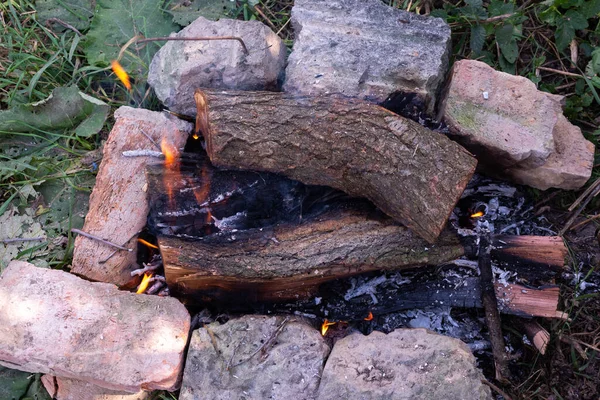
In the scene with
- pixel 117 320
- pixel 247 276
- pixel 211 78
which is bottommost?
pixel 117 320

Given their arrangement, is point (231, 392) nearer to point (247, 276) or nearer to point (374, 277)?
point (247, 276)

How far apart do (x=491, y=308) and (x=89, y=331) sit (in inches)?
73.5

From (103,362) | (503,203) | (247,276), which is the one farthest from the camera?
(503,203)

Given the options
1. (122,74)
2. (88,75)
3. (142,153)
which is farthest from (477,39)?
(88,75)

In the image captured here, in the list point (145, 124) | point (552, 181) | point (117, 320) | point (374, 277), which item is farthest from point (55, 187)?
point (552, 181)

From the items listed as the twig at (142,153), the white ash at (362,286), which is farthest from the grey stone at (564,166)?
the twig at (142,153)

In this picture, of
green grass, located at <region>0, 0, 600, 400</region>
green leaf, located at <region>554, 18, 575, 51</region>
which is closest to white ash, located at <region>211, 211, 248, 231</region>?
green grass, located at <region>0, 0, 600, 400</region>

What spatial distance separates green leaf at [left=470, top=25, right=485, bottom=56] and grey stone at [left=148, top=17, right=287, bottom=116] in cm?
114

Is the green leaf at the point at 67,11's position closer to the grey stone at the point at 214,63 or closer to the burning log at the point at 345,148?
the grey stone at the point at 214,63

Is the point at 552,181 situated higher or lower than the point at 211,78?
lower

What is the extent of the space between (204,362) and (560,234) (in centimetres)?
194

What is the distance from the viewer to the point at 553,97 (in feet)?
9.02

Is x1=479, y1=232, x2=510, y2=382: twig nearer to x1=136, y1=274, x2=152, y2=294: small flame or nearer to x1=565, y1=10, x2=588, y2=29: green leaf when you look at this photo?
x1=565, y1=10, x2=588, y2=29: green leaf

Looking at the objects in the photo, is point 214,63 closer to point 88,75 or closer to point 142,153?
point 142,153
